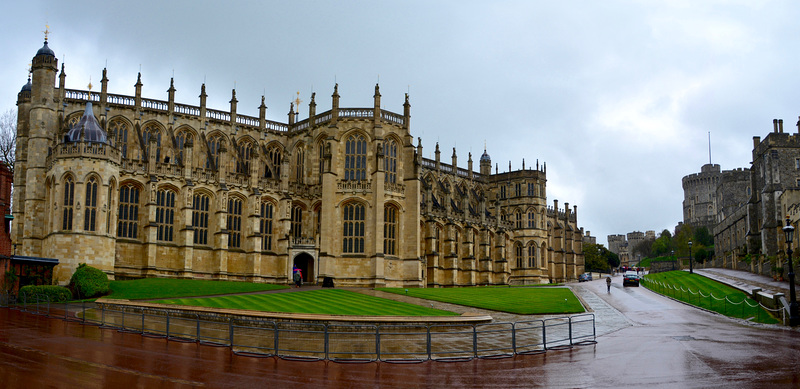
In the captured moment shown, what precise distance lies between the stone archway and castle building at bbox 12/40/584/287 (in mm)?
129

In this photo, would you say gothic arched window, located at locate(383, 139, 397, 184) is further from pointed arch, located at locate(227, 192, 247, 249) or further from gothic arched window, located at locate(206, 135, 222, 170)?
gothic arched window, located at locate(206, 135, 222, 170)

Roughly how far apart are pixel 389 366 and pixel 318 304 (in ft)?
59.6

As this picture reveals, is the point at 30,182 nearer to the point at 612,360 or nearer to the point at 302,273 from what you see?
the point at 302,273

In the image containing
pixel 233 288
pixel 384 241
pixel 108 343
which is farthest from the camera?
pixel 384 241

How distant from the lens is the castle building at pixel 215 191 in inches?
1746

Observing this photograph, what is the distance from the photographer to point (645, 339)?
886 inches

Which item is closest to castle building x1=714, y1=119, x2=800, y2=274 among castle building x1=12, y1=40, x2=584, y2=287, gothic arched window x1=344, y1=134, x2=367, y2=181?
castle building x1=12, y1=40, x2=584, y2=287

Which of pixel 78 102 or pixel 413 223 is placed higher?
pixel 78 102

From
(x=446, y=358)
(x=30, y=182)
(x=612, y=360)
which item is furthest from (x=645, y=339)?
(x=30, y=182)

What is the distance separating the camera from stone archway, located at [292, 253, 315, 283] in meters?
57.0

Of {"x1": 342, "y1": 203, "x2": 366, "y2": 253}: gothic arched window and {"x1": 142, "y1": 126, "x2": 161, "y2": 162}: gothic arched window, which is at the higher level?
{"x1": 142, "y1": 126, "x2": 161, "y2": 162}: gothic arched window

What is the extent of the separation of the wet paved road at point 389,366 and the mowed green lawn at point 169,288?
51.6 feet

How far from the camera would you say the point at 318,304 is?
114 feet

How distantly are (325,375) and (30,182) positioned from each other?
40.5 meters
